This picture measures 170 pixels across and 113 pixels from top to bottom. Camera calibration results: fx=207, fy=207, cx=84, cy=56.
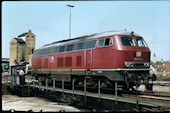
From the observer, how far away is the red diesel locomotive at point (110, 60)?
12.4 metres

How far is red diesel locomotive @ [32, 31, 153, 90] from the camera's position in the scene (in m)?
12.4

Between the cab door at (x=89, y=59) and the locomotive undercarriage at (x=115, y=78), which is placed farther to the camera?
the cab door at (x=89, y=59)

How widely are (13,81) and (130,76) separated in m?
14.9

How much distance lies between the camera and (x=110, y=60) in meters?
A: 12.8

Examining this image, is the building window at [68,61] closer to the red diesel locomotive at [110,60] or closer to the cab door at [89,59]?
the red diesel locomotive at [110,60]

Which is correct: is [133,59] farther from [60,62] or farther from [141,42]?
[60,62]

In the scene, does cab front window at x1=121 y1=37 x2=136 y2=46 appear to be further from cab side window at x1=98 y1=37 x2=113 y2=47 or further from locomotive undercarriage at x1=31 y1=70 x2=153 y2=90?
locomotive undercarriage at x1=31 y1=70 x2=153 y2=90

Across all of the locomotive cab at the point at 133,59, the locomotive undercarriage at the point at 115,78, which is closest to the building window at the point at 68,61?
the locomotive undercarriage at the point at 115,78

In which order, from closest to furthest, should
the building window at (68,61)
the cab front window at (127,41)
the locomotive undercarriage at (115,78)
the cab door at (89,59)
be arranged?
the locomotive undercarriage at (115,78) < the cab front window at (127,41) < the cab door at (89,59) < the building window at (68,61)

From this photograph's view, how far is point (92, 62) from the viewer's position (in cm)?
1410

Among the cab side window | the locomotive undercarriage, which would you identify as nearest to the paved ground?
the locomotive undercarriage

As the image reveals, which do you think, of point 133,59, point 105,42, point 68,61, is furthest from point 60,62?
point 133,59

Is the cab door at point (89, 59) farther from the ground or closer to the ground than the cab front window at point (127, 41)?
closer to the ground

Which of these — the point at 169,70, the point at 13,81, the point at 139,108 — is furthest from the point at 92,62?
the point at 169,70
